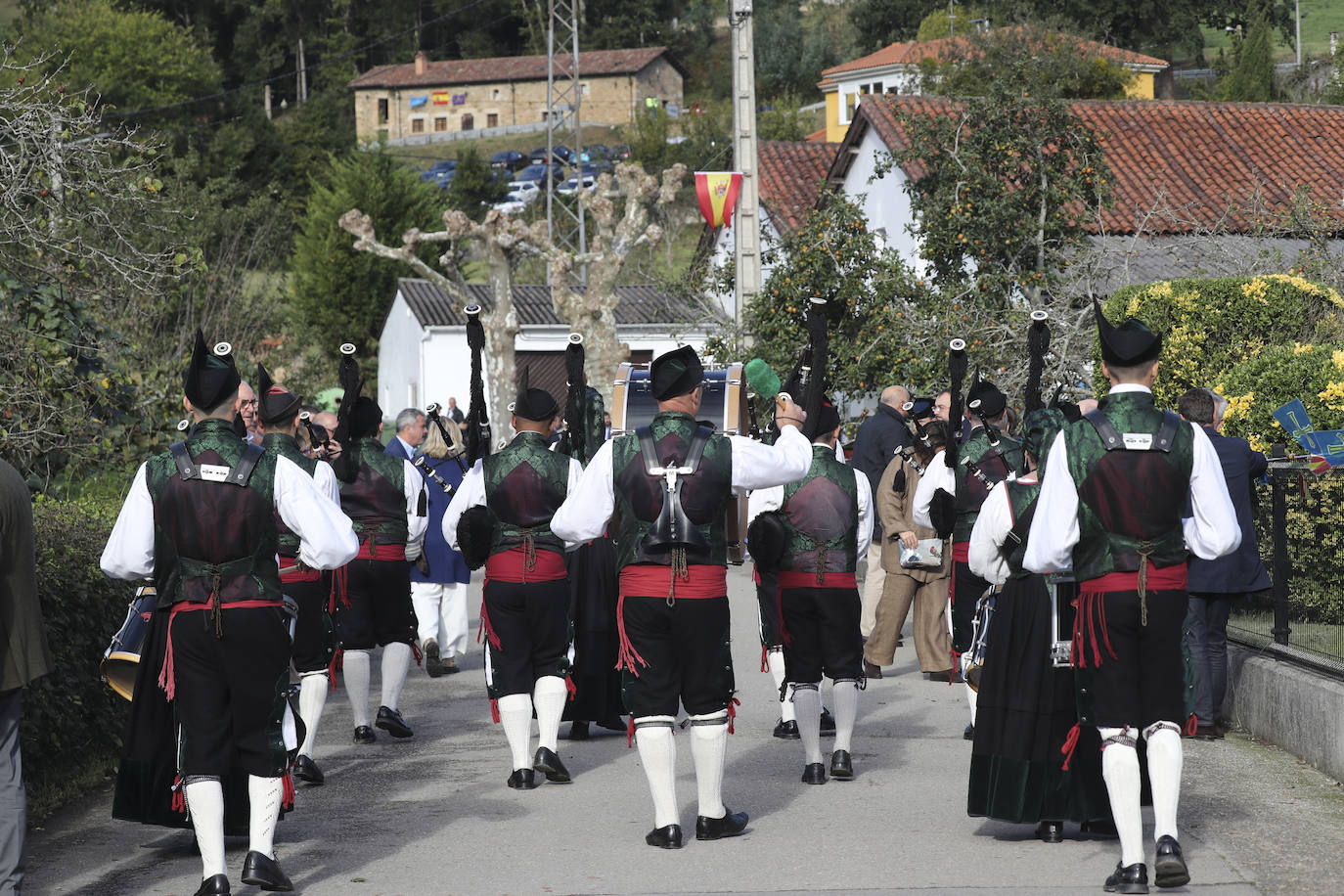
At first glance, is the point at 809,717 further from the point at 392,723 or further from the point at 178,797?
the point at 178,797

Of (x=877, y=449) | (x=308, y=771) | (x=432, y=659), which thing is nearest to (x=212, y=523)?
(x=308, y=771)

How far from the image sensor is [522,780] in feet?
25.3

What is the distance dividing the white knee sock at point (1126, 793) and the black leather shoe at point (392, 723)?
4658 mm

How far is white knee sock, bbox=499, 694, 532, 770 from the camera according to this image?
25.6 feet

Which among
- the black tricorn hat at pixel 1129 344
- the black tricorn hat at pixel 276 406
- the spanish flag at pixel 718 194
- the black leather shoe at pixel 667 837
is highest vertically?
the spanish flag at pixel 718 194

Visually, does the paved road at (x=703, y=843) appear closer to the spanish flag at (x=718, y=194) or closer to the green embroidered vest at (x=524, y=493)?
the green embroidered vest at (x=524, y=493)

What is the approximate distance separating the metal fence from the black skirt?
7.85 ft

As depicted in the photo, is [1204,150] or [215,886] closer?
[215,886]

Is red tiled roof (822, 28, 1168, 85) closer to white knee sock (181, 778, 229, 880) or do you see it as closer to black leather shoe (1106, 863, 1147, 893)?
black leather shoe (1106, 863, 1147, 893)

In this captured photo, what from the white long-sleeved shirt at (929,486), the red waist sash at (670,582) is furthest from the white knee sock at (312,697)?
the white long-sleeved shirt at (929,486)

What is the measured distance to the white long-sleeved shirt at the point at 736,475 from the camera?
254 inches

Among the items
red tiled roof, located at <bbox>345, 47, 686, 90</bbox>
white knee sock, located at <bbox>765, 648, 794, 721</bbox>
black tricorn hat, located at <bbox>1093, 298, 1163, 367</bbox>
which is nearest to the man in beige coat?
white knee sock, located at <bbox>765, 648, 794, 721</bbox>

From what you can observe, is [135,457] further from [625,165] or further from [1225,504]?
[625,165]

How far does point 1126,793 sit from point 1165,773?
0.17m
